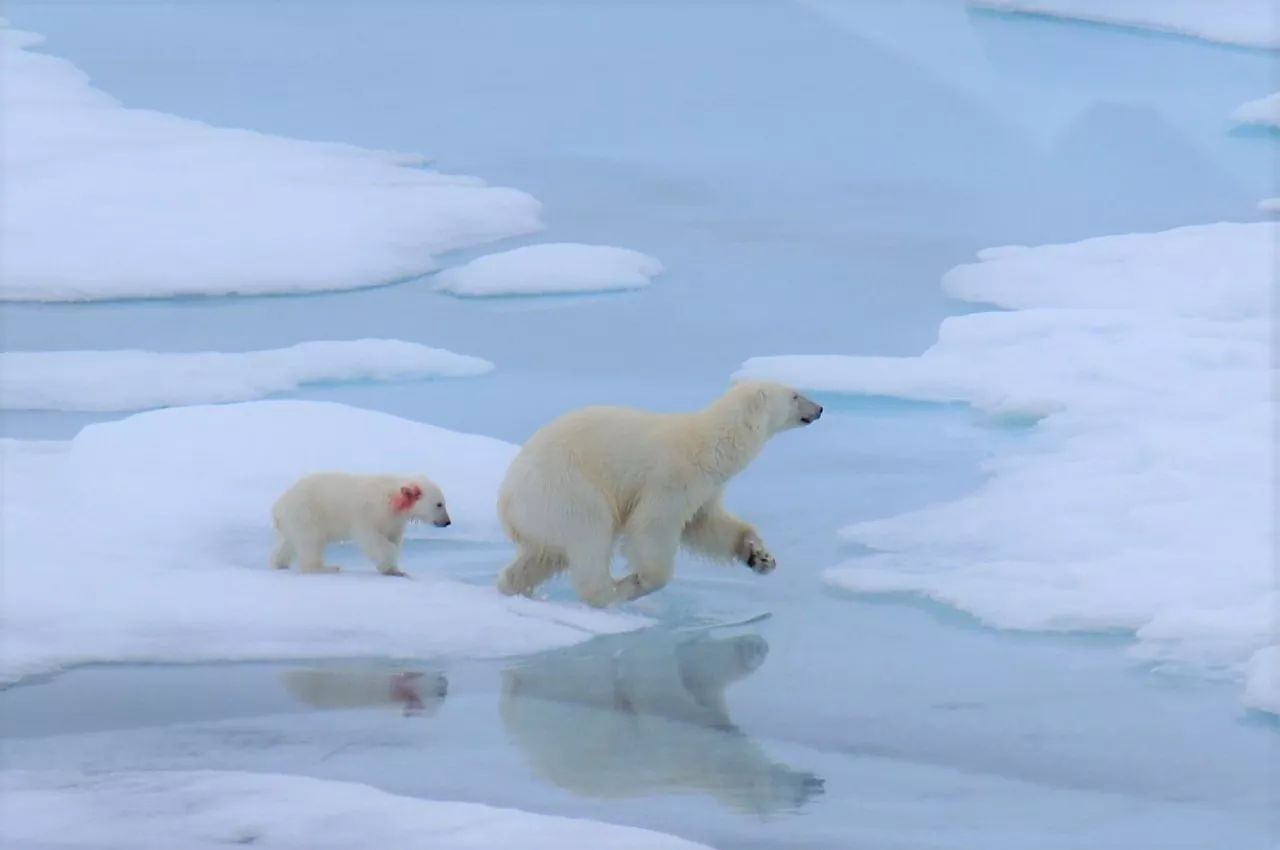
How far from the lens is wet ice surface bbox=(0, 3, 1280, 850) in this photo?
2.96m

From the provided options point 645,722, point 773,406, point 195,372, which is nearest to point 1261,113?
point 195,372

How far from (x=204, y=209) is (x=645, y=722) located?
5452 millimetres

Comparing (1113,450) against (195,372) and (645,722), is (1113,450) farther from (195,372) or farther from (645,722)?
(195,372)

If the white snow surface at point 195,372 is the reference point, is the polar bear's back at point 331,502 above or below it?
below

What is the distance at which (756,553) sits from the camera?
3.89 meters

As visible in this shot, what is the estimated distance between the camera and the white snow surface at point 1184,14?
40.0 ft

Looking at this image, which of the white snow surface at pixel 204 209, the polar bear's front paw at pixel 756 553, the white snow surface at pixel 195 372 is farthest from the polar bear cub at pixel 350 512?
the white snow surface at pixel 204 209

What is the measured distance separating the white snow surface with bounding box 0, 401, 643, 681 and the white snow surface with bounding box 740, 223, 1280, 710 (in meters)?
0.92

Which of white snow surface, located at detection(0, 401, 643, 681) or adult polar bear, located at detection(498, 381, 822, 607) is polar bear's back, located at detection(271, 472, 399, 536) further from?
adult polar bear, located at detection(498, 381, 822, 607)

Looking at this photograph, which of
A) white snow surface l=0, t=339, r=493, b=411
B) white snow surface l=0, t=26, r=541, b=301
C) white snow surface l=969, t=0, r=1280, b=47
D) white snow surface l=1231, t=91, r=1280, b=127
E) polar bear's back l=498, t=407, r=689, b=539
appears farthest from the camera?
white snow surface l=969, t=0, r=1280, b=47

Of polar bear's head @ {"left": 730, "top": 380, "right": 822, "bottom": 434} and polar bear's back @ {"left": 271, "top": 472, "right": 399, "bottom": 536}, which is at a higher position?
polar bear's head @ {"left": 730, "top": 380, "right": 822, "bottom": 434}

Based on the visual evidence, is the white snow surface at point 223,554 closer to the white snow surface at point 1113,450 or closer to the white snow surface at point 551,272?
the white snow surface at point 1113,450

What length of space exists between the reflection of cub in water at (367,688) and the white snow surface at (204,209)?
400cm

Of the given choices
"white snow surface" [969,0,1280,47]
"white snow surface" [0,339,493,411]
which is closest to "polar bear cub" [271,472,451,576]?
"white snow surface" [0,339,493,411]
